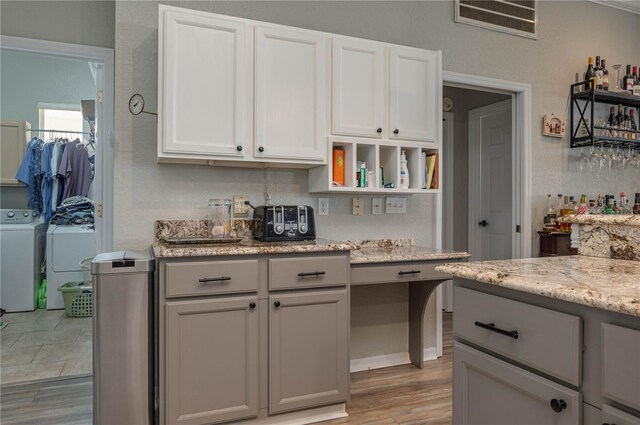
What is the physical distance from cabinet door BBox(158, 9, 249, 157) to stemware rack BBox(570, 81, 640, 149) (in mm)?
2994

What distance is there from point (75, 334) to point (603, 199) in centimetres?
484

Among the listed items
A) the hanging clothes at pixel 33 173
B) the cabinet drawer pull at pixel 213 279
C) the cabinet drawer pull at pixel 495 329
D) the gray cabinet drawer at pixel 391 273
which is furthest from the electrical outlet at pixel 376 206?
the hanging clothes at pixel 33 173

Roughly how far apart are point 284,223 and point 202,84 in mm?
877

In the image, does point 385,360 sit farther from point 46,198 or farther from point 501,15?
point 46,198

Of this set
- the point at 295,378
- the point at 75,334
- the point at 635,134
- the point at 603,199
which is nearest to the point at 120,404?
the point at 295,378

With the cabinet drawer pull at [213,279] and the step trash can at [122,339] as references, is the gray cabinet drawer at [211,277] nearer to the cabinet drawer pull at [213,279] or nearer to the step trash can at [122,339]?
the cabinet drawer pull at [213,279]

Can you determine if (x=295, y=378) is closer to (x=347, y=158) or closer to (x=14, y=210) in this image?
(x=347, y=158)

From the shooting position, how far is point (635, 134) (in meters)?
3.92

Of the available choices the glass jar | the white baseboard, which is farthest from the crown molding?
the glass jar

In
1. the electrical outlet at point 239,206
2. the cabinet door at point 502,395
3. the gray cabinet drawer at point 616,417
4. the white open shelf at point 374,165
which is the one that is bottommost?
the cabinet door at point 502,395

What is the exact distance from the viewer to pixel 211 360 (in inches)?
81.8

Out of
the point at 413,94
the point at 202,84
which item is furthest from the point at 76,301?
the point at 413,94

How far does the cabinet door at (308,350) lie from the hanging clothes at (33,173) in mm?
4093

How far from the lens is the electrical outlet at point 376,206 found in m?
3.11
